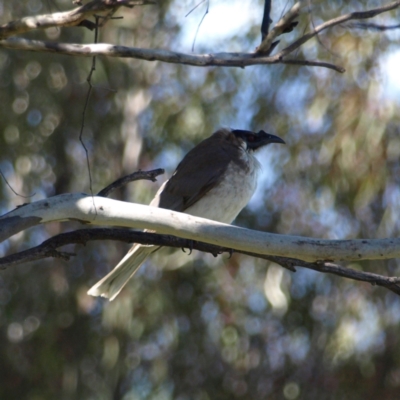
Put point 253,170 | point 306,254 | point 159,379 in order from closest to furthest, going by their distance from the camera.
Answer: point 306,254
point 253,170
point 159,379

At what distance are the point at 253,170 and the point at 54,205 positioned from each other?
2212mm

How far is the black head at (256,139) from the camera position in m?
4.85

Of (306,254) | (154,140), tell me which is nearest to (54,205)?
(306,254)

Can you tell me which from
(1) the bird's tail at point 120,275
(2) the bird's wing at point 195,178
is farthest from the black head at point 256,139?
(1) the bird's tail at point 120,275

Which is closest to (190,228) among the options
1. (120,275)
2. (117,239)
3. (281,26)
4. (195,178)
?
(117,239)

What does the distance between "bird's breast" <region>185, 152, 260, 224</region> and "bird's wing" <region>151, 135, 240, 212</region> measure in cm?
5

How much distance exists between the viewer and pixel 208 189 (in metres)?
4.35

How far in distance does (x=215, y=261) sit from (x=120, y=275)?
9.78ft

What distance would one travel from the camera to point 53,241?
274 cm

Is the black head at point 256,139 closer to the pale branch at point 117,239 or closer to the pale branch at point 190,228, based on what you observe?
the pale branch at point 117,239

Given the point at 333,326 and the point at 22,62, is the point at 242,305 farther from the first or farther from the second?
the point at 22,62

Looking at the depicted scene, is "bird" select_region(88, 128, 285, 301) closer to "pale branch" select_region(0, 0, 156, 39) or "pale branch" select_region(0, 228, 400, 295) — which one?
"pale branch" select_region(0, 228, 400, 295)

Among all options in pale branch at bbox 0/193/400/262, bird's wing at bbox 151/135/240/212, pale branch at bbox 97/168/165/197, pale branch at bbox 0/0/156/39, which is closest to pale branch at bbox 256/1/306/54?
pale branch at bbox 0/0/156/39

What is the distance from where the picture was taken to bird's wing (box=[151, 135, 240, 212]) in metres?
4.38
